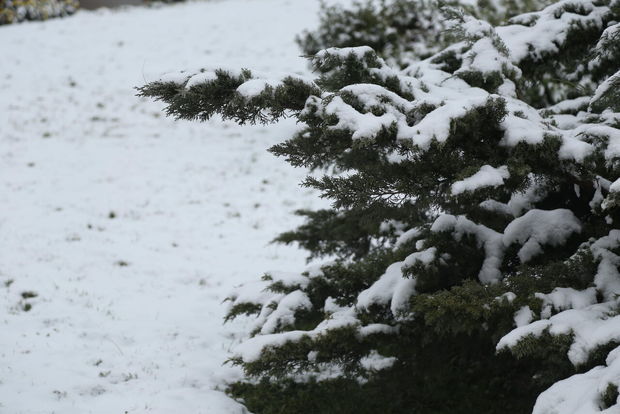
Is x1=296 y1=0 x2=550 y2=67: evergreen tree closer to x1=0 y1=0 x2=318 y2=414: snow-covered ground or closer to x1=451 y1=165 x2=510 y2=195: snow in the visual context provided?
x1=0 y1=0 x2=318 y2=414: snow-covered ground

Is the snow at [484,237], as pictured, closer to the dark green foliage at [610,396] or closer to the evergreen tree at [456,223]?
the evergreen tree at [456,223]

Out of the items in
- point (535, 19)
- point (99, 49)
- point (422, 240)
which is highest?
point (535, 19)

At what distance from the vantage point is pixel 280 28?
787 inches

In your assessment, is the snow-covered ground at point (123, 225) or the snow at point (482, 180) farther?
the snow-covered ground at point (123, 225)

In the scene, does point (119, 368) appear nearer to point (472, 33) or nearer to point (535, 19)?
point (472, 33)

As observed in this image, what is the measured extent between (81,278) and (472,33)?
17.8 ft

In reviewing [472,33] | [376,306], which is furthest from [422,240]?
[472,33]

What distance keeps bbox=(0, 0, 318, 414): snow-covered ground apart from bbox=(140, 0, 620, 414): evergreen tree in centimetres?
117

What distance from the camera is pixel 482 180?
246 cm

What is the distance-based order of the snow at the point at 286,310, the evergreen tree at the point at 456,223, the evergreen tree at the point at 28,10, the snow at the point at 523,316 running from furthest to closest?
the evergreen tree at the point at 28,10 → the snow at the point at 286,310 → the snow at the point at 523,316 → the evergreen tree at the point at 456,223

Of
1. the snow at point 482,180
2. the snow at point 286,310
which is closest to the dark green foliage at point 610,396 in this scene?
the snow at point 482,180

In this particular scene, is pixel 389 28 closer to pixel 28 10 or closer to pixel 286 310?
pixel 286 310

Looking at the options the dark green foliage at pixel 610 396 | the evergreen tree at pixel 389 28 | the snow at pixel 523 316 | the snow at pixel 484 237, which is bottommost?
the evergreen tree at pixel 389 28

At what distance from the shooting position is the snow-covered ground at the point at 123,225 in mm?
4750
